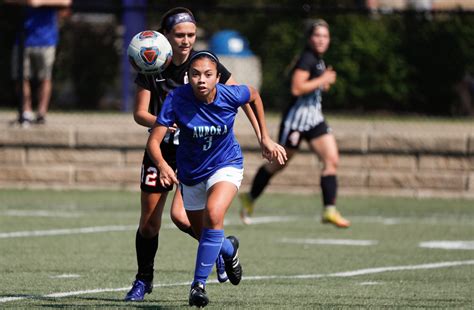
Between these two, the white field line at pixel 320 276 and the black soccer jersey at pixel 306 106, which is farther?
the black soccer jersey at pixel 306 106

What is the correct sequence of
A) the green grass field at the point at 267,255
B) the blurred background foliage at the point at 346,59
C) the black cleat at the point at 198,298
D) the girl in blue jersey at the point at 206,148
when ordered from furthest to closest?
the blurred background foliage at the point at 346,59 → the green grass field at the point at 267,255 → the girl in blue jersey at the point at 206,148 → the black cleat at the point at 198,298

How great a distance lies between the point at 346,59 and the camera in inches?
875

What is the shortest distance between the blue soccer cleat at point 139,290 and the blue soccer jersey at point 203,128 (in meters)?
0.82

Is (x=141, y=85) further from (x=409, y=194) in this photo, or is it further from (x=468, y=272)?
(x=409, y=194)

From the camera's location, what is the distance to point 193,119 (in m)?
7.97

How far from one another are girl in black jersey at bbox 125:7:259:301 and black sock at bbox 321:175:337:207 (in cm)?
488

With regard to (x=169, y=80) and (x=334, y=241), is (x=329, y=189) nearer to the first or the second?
(x=334, y=241)

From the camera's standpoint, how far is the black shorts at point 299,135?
45.5 ft

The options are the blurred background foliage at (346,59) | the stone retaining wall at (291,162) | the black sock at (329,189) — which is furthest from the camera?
the blurred background foliage at (346,59)

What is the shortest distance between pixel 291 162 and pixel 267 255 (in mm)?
5458

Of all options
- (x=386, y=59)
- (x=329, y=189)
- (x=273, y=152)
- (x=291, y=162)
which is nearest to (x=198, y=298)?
(x=273, y=152)

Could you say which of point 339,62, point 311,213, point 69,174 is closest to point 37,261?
point 311,213

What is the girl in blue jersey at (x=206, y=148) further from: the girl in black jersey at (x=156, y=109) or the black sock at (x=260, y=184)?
the black sock at (x=260, y=184)

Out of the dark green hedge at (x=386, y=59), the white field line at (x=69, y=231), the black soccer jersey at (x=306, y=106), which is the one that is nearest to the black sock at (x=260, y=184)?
the white field line at (x=69, y=231)
